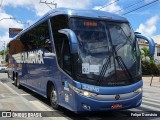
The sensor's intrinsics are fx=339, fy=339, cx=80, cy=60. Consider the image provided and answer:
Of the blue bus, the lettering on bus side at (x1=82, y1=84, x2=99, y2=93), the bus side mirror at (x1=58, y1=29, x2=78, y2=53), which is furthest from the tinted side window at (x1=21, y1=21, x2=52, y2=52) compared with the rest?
the lettering on bus side at (x1=82, y1=84, x2=99, y2=93)

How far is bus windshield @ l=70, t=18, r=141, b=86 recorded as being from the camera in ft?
30.0

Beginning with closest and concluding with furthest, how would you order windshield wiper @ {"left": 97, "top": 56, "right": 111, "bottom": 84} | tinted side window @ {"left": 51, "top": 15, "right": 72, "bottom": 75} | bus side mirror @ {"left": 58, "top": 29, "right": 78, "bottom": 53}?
1. bus side mirror @ {"left": 58, "top": 29, "right": 78, "bottom": 53}
2. windshield wiper @ {"left": 97, "top": 56, "right": 111, "bottom": 84}
3. tinted side window @ {"left": 51, "top": 15, "right": 72, "bottom": 75}

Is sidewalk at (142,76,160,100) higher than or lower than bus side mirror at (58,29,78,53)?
lower

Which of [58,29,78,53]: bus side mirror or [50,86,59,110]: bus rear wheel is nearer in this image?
[58,29,78,53]: bus side mirror

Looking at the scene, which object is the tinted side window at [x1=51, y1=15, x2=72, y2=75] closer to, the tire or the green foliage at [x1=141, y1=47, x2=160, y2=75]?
the tire

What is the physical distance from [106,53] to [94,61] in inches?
17.1

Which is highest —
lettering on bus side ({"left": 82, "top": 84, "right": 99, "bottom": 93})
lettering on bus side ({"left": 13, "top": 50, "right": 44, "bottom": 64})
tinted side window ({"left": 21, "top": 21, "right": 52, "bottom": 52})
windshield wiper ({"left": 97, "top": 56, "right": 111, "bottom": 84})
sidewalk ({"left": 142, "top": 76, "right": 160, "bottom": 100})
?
tinted side window ({"left": 21, "top": 21, "right": 52, "bottom": 52})

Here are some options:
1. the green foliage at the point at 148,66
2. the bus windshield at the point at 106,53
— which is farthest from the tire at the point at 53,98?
the green foliage at the point at 148,66

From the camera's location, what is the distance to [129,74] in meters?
9.48

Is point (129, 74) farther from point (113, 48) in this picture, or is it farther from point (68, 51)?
point (68, 51)

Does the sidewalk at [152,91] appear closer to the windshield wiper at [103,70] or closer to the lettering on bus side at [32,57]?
the lettering on bus side at [32,57]

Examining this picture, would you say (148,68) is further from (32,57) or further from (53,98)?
(53,98)

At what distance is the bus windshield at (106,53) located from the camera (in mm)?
9156

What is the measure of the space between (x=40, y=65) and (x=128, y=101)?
496 cm
